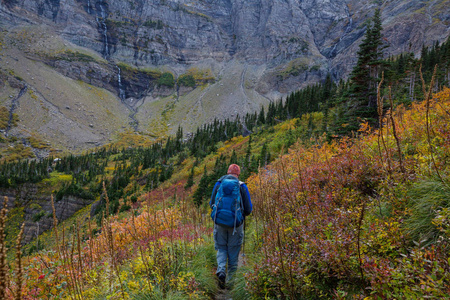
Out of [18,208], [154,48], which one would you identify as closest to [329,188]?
[18,208]

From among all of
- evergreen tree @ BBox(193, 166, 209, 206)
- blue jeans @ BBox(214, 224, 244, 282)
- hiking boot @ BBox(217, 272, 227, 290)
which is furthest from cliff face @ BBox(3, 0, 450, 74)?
hiking boot @ BBox(217, 272, 227, 290)

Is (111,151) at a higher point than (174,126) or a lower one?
lower

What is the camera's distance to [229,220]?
4.20 metres

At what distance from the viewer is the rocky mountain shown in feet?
326

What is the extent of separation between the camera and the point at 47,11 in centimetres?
13850

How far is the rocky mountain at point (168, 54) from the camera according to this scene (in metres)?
99.4

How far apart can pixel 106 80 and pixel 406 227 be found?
16248 centimetres

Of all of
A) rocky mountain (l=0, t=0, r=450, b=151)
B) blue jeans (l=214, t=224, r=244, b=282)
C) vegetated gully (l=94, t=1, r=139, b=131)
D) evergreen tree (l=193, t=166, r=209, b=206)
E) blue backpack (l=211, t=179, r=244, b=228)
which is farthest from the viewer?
vegetated gully (l=94, t=1, r=139, b=131)

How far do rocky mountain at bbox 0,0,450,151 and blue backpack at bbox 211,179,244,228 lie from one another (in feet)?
317

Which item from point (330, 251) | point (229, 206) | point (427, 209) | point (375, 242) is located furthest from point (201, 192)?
point (427, 209)

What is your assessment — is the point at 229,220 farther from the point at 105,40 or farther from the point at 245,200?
the point at 105,40

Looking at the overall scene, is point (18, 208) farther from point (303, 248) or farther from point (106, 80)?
point (106, 80)

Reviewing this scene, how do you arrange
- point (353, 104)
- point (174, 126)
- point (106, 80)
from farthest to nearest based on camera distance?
point (106, 80) < point (174, 126) < point (353, 104)

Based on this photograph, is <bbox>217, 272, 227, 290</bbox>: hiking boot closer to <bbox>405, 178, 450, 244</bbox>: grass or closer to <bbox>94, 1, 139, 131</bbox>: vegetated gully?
<bbox>405, 178, 450, 244</bbox>: grass
